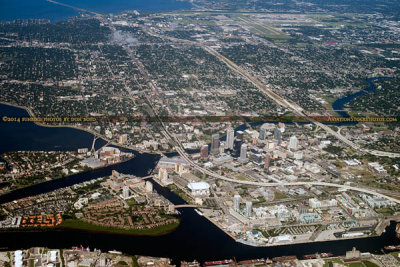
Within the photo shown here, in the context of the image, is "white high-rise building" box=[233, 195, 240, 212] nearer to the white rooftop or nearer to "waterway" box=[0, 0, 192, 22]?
the white rooftop

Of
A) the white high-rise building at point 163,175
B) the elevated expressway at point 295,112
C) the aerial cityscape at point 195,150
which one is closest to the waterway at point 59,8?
the aerial cityscape at point 195,150

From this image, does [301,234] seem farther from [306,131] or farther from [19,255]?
[306,131]

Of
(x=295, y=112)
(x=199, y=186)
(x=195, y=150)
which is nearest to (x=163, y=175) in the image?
(x=199, y=186)

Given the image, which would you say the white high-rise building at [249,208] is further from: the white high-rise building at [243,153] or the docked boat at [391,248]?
the white high-rise building at [243,153]

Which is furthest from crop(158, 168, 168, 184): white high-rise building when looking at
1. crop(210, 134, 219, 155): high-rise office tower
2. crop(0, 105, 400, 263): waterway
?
crop(210, 134, 219, 155): high-rise office tower

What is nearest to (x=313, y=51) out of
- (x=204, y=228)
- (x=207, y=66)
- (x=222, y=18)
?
(x=207, y=66)

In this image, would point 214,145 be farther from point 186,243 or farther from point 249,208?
point 186,243
